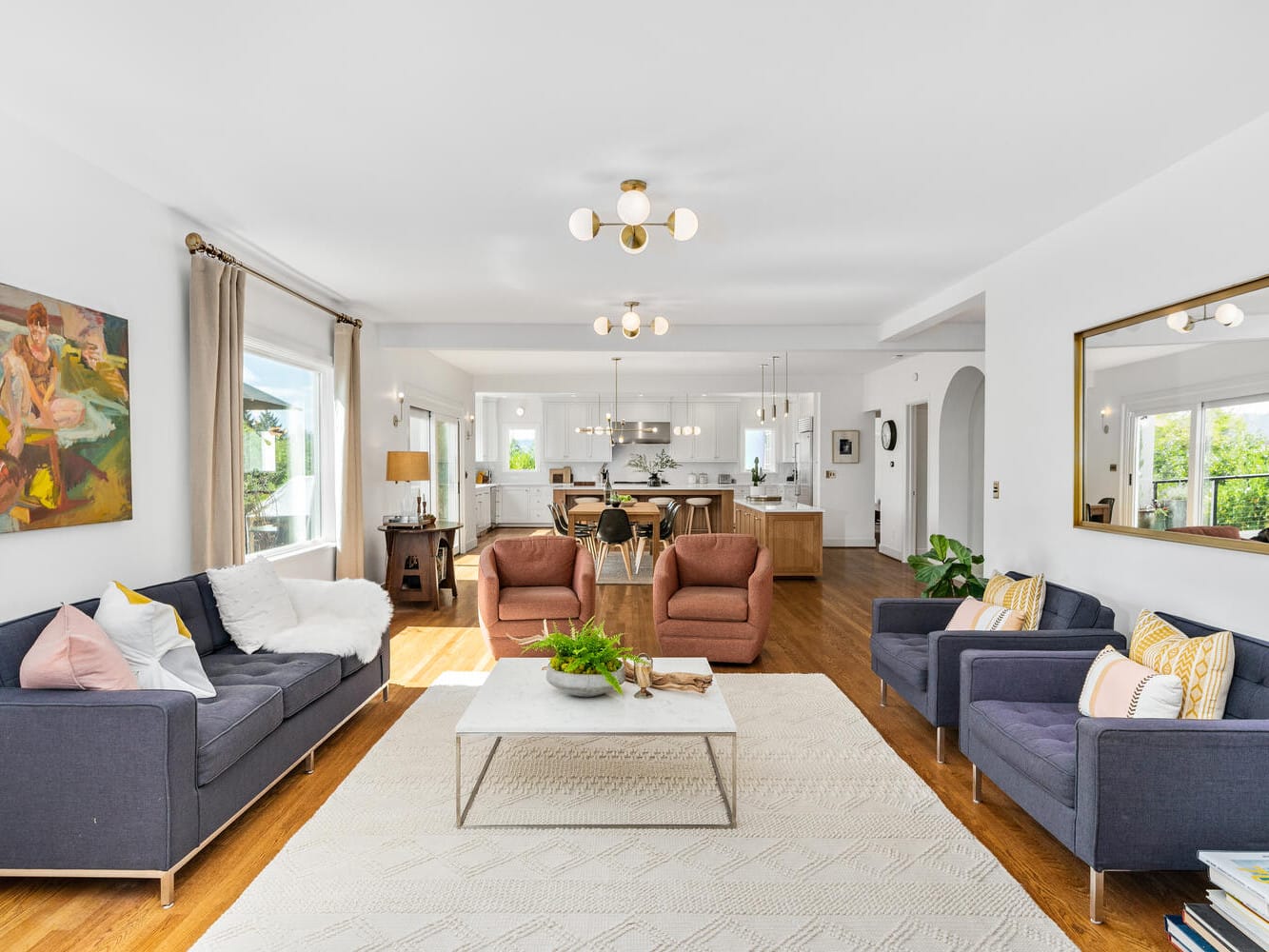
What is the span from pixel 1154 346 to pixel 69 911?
4.37 m

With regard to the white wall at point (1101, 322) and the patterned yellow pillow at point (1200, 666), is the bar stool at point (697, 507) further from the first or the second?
the patterned yellow pillow at point (1200, 666)

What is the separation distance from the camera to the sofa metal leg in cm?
213

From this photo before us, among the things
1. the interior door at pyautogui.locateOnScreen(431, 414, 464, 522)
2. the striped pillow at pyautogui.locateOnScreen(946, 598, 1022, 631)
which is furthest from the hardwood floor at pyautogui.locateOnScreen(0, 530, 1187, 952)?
the interior door at pyautogui.locateOnScreen(431, 414, 464, 522)

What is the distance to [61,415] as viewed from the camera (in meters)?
2.94

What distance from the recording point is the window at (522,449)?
43.4ft

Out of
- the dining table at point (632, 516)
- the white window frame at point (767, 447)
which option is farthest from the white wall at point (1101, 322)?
the white window frame at point (767, 447)

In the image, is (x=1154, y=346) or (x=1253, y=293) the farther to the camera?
(x=1154, y=346)

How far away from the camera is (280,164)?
3.12 metres

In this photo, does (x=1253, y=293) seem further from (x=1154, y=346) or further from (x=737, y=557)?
(x=737, y=557)

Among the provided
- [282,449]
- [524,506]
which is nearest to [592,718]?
[282,449]

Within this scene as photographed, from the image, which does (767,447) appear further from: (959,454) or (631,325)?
(631,325)

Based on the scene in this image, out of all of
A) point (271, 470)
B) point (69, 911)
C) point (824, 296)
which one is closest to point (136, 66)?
point (69, 911)

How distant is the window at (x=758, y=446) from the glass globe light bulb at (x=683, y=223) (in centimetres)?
987

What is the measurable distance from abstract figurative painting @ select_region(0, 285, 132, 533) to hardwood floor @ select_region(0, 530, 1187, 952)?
4.46 ft
